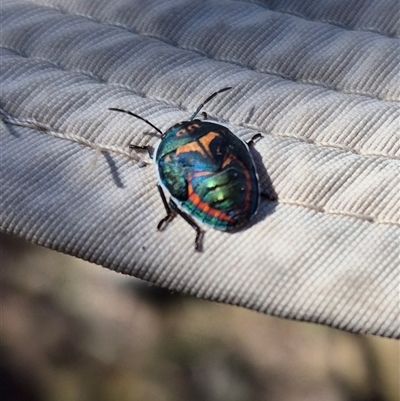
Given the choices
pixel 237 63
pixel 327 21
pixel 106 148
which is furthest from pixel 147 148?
pixel 327 21

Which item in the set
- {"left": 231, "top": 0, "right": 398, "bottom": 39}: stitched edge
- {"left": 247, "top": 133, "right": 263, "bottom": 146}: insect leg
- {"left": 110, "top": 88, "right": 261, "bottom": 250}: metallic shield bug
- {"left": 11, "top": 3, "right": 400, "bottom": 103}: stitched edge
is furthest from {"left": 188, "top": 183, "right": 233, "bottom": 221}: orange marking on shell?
{"left": 231, "top": 0, "right": 398, "bottom": 39}: stitched edge

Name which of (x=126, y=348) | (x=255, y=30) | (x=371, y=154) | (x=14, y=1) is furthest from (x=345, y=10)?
(x=126, y=348)

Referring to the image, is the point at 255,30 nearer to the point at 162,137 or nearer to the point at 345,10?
the point at 345,10

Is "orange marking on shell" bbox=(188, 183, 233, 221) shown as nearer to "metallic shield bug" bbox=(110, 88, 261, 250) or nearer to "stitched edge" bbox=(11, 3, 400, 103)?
"metallic shield bug" bbox=(110, 88, 261, 250)

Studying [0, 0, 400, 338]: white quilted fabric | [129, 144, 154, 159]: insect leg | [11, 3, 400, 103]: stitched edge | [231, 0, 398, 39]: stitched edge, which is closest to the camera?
[0, 0, 400, 338]: white quilted fabric

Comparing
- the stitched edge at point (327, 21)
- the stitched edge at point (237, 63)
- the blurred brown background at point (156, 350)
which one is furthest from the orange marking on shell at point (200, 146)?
the blurred brown background at point (156, 350)

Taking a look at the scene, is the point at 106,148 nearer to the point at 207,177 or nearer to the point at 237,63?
the point at 207,177

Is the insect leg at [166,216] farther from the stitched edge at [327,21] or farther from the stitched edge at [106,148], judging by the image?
the stitched edge at [327,21]
